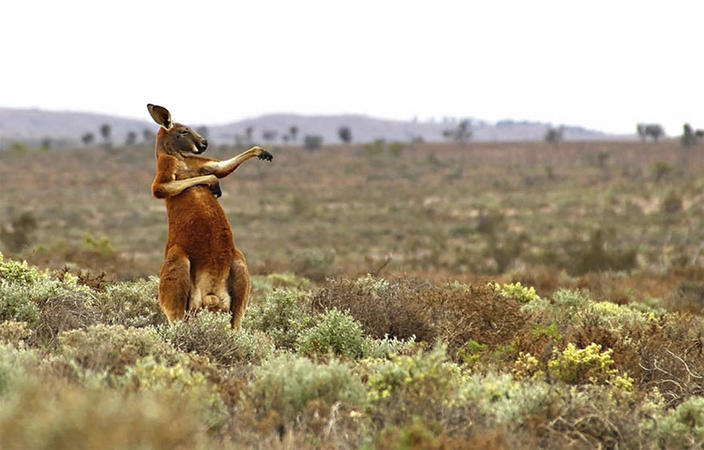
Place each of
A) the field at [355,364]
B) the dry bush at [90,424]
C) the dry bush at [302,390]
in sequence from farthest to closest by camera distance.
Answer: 1. the dry bush at [302,390]
2. the field at [355,364]
3. the dry bush at [90,424]

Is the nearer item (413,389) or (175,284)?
(413,389)

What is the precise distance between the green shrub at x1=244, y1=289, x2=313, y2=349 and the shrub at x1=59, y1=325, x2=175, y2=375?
2.03 metres

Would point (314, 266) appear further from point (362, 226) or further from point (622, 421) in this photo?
point (362, 226)

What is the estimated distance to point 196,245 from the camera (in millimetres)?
6965

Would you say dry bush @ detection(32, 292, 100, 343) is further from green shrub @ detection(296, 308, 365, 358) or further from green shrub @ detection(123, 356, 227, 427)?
green shrub @ detection(123, 356, 227, 427)

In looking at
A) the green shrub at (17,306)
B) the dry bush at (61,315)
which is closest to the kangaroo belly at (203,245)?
the dry bush at (61,315)

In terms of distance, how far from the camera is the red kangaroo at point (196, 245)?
22.8ft

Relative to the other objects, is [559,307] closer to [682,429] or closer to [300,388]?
[682,429]

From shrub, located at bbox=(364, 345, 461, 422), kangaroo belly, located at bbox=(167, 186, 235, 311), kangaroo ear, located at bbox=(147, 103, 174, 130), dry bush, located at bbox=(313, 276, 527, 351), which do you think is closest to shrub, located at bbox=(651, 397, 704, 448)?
shrub, located at bbox=(364, 345, 461, 422)

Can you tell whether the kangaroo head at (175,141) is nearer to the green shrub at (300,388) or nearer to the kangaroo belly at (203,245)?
the kangaroo belly at (203,245)

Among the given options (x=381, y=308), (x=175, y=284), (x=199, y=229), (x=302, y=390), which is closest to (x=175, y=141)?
(x=199, y=229)

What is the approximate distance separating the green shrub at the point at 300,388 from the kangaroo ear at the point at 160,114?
3126mm

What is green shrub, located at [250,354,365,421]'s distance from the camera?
4867 millimetres

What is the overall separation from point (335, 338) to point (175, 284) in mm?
1519
